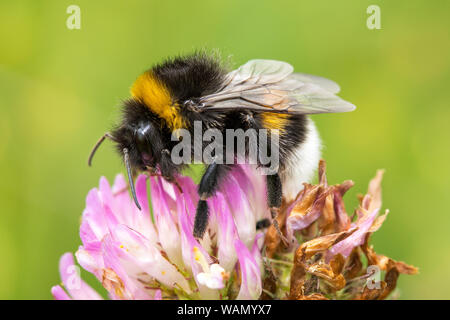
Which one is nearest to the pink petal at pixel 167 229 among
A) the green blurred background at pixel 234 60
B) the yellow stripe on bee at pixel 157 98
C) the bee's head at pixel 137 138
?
the bee's head at pixel 137 138

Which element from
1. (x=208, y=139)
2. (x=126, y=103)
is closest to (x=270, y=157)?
(x=208, y=139)

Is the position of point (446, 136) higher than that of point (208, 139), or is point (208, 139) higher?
point (208, 139)

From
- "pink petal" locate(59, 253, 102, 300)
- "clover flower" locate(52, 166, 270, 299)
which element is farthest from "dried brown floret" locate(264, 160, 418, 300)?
"pink petal" locate(59, 253, 102, 300)

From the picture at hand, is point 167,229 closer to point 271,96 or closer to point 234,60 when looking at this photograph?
point 271,96

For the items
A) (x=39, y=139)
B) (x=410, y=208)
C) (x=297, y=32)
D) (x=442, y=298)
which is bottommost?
(x=442, y=298)

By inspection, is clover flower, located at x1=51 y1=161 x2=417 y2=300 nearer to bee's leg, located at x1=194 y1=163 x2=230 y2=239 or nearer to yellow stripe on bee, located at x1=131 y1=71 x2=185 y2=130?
bee's leg, located at x1=194 y1=163 x2=230 y2=239

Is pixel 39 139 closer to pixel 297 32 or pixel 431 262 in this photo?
pixel 297 32

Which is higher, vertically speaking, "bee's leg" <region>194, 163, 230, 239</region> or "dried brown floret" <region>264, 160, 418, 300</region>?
"bee's leg" <region>194, 163, 230, 239</region>
